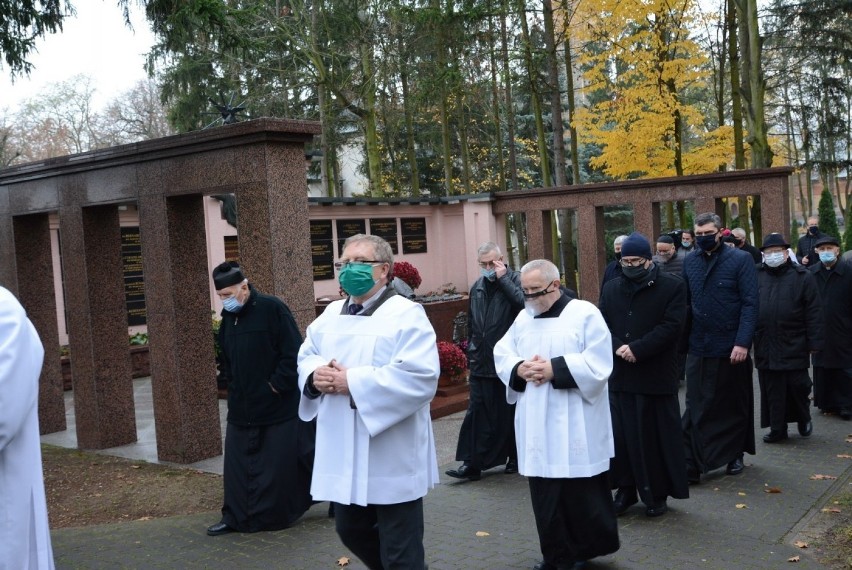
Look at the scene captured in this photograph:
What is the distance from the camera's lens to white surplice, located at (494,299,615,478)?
5648 mm

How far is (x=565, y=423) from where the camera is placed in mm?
5699

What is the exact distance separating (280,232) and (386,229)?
13.7 metres

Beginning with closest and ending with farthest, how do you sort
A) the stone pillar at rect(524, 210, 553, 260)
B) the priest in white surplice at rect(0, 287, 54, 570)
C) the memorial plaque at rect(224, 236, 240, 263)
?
the priest in white surplice at rect(0, 287, 54, 570), the stone pillar at rect(524, 210, 553, 260), the memorial plaque at rect(224, 236, 240, 263)

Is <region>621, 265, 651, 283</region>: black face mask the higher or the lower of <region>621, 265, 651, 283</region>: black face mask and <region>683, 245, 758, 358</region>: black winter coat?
the higher

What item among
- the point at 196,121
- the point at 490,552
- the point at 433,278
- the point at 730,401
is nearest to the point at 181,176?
the point at 490,552

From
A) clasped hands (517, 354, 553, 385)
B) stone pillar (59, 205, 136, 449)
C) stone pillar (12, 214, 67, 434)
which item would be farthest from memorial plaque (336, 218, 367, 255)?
clasped hands (517, 354, 553, 385)

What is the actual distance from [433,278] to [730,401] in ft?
50.3

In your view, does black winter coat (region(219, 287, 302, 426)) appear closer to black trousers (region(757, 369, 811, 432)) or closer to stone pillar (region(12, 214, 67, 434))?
black trousers (region(757, 369, 811, 432))

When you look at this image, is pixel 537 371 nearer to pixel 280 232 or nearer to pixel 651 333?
pixel 651 333

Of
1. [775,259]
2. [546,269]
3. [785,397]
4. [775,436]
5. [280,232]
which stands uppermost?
[280,232]

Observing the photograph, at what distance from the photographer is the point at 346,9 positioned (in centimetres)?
2700

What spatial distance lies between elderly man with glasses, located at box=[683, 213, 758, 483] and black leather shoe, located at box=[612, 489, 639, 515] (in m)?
1.24

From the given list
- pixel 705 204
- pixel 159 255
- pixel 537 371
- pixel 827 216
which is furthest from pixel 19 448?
pixel 827 216

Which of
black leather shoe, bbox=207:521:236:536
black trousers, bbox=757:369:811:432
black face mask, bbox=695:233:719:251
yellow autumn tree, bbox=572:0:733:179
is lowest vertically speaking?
black leather shoe, bbox=207:521:236:536
